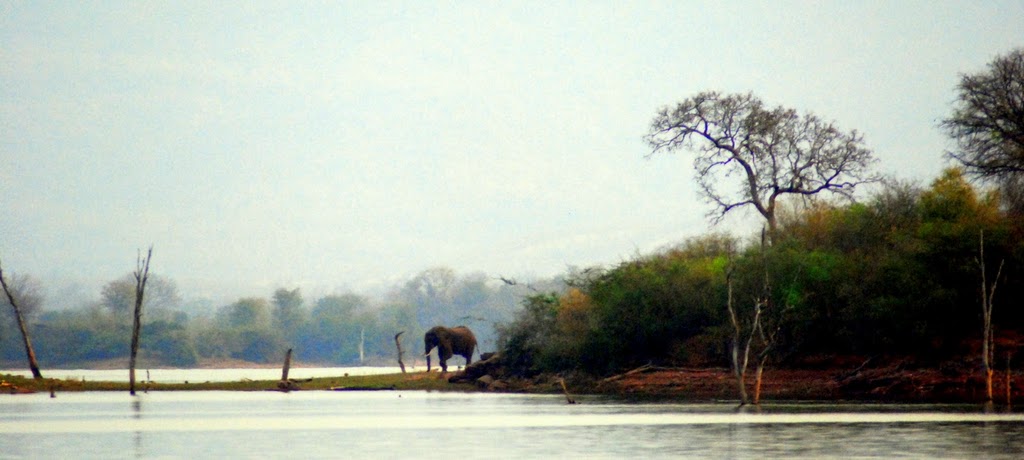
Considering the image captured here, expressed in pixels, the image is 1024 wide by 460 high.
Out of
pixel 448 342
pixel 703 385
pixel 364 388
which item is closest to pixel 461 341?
pixel 448 342

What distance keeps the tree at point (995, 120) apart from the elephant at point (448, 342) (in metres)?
30.0

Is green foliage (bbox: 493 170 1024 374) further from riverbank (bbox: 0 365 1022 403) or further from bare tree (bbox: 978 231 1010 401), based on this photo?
bare tree (bbox: 978 231 1010 401)

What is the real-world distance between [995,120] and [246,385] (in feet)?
126

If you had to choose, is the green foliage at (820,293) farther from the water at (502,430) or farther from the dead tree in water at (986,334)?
the water at (502,430)

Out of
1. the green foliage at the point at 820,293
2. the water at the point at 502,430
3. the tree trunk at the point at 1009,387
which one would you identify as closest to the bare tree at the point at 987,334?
the tree trunk at the point at 1009,387

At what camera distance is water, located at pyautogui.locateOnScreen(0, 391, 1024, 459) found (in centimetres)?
3019

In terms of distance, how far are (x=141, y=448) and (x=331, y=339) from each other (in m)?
145

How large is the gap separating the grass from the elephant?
5310 mm

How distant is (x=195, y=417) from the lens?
45062 mm

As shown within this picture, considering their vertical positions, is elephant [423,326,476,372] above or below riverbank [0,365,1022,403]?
above

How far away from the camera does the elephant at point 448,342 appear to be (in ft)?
265

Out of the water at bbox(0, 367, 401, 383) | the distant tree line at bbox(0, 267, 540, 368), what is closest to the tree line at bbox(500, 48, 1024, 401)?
the water at bbox(0, 367, 401, 383)

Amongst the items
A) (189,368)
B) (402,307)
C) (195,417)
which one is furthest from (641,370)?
(402,307)

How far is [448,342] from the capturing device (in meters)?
81.9
